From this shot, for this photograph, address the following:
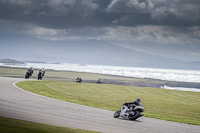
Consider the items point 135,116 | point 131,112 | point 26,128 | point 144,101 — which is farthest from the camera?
point 144,101

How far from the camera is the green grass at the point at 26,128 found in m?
11.4

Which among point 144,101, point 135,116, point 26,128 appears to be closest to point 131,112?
point 135,116

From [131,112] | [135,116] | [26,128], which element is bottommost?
[26,128]

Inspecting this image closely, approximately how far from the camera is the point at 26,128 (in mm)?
12023

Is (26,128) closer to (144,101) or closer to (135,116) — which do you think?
(135,116)

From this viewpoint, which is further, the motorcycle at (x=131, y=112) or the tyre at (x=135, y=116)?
the motorcycle at (x=131, y=112)

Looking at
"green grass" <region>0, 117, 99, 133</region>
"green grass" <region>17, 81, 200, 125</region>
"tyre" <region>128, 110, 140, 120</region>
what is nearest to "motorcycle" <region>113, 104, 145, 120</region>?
"tyre" <region>128, 110, 140, 120</region>

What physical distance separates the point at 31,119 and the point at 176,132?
26.3ft

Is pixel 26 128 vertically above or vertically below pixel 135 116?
below

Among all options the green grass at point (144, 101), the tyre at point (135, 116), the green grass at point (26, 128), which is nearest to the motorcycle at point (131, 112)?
the tyre at point (135, 116)

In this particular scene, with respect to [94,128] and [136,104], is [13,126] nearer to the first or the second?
[94,128]

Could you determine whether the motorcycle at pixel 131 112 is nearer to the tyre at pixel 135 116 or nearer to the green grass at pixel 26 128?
the tyre at pixel 135 116

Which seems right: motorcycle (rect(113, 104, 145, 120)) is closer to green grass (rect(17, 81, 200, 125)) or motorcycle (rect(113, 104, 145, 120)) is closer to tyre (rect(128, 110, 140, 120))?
tyre (rect(128, 110, 140, 120))

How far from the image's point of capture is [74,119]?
15828 mm
